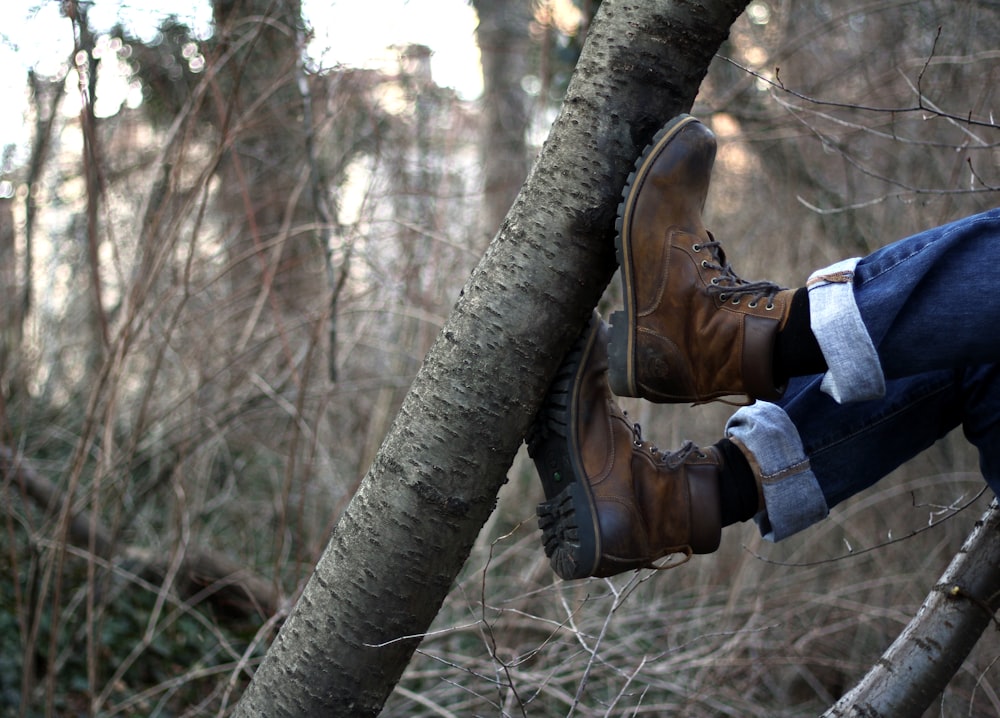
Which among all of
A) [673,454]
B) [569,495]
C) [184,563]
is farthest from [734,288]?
[184,563]

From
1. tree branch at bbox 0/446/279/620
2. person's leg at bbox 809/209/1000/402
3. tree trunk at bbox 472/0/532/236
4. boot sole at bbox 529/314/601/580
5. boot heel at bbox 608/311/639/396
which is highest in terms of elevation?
tree trunk at bbox 472/0/532/236

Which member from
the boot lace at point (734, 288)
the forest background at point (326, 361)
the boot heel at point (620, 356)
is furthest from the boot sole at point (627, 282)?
the forest background at point (326, 361)

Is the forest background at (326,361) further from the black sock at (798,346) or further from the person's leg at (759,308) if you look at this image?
the black sock at (798,346)

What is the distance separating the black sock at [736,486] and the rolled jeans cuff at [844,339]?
305mm

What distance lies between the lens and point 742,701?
8.65 feet

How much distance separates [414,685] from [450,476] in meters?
1.99

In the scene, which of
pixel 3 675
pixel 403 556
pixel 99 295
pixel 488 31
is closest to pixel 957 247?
pixel 403 556

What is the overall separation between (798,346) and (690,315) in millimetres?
188

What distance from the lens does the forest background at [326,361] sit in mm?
2592

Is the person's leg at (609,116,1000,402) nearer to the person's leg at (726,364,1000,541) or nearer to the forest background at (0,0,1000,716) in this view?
the person's leg at (726,364,1000,541)

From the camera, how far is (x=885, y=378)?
1.31 m

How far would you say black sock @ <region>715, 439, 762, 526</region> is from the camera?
62.4 inches

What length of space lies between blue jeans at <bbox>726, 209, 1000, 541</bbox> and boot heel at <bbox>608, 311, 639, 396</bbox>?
300mm

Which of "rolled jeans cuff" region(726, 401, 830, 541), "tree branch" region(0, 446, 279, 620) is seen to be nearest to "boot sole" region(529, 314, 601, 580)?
"rolled jeans cuff" region(726, 401, 830, 541)
